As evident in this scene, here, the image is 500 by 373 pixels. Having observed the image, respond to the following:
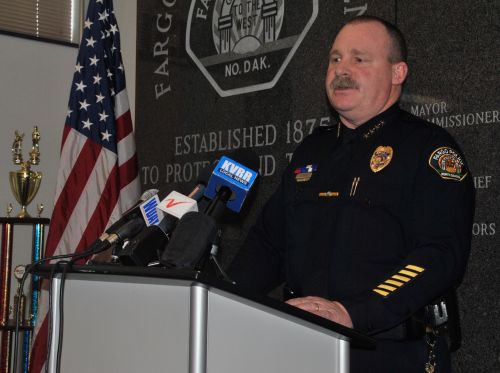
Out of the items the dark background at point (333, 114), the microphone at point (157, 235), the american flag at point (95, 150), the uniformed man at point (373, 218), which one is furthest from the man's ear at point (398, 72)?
the american flag at point (95, 150)

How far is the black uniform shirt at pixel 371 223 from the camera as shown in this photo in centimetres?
194

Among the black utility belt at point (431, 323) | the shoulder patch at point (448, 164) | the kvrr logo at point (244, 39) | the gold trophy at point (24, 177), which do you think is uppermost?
the kvrr logo at point (244, 39)

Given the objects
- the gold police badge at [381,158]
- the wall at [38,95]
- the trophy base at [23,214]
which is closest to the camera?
the gold police badge at [381,158]

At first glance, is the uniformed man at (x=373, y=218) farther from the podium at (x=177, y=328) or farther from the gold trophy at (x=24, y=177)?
the gold trophy at (x=24, y=177)

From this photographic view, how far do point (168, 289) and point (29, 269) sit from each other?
12.4 inches

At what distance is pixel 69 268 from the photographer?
4.85 feet

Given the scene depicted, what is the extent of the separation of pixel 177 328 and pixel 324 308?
46 centimetres

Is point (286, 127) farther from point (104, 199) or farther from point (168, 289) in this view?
point (168, 289)

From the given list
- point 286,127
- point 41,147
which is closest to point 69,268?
point 286,127

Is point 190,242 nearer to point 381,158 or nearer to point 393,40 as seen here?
point 381,158

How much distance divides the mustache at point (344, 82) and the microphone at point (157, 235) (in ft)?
2.82

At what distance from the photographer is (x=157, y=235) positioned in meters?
1.51

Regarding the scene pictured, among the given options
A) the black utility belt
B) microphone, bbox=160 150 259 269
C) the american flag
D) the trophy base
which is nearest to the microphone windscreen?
microphone, bbox=160 150 259 269

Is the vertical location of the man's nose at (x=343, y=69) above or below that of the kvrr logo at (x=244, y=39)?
below
